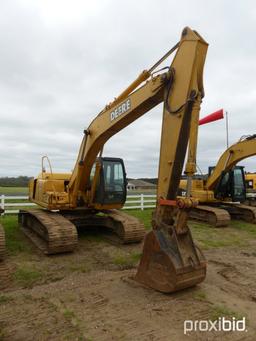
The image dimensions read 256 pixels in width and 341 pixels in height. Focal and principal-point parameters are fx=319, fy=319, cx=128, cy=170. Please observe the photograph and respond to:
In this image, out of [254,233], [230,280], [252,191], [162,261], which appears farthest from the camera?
[252,191]

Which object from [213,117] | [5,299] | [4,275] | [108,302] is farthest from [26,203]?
[108,302]

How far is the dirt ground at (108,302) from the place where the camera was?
408 cm

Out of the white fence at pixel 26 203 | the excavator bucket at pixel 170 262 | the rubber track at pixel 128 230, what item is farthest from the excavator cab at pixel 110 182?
the white fence at pixel 26 203

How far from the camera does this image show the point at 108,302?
4.99m

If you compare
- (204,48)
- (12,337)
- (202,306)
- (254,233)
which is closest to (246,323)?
(202,306)

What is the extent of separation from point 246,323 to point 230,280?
1.91 m

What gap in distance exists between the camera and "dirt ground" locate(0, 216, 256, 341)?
4078mm

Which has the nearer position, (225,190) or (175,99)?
(175,99)

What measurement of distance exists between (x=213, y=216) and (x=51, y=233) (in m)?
7.24

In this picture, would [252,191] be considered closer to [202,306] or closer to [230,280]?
[230,280]

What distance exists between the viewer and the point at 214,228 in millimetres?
12289

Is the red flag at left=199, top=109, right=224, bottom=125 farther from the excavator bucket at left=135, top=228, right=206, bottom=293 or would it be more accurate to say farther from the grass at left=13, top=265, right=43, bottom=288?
the grass at left=13, top=265, right=43, bottom=288

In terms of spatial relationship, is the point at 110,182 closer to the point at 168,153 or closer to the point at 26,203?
the point at 168,153

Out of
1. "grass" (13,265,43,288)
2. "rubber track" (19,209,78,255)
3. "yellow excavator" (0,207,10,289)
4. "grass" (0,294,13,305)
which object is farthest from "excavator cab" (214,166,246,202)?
"grass" (0,294,13,305)
